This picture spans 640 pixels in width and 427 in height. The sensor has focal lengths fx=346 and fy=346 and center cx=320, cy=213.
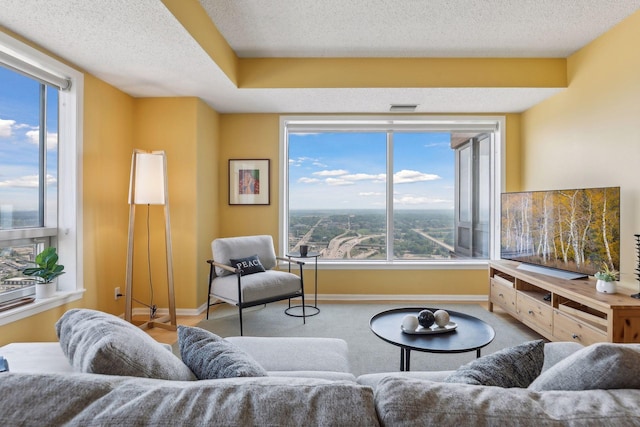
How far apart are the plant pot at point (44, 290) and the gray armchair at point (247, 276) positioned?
4.12 feet

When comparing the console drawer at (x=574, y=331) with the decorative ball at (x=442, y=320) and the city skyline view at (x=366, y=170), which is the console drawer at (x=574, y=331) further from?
the city skyline view at (x=366, y=170)

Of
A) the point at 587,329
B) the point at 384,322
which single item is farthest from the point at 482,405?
the point at 587,329

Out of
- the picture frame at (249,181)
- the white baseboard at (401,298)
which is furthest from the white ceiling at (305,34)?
the white baseboard at (401,298)

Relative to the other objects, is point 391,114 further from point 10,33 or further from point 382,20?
point 10,33

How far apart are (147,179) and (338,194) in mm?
2304

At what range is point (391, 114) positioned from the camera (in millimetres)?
4363

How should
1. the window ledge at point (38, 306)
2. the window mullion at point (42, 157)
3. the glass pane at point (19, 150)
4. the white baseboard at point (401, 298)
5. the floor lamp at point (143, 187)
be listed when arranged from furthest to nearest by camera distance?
the white baseboard at point (401, 298) < the floor lamp at point (143, 187) < the window mullion at point (42, 157) < the glass pane at point (19, 150) < the window ledge at point (38, 306)

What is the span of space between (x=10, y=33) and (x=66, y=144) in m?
0.88

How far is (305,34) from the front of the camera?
306cm

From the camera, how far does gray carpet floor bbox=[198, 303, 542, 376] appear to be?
Answer: 8.64ft

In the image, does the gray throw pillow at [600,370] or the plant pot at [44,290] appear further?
the plant pot at [44,290]

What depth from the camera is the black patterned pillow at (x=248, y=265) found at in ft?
11.7

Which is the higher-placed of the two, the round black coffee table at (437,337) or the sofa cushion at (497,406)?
the sofa cushion at (497,406)

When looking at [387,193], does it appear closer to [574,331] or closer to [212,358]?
[574,331]
